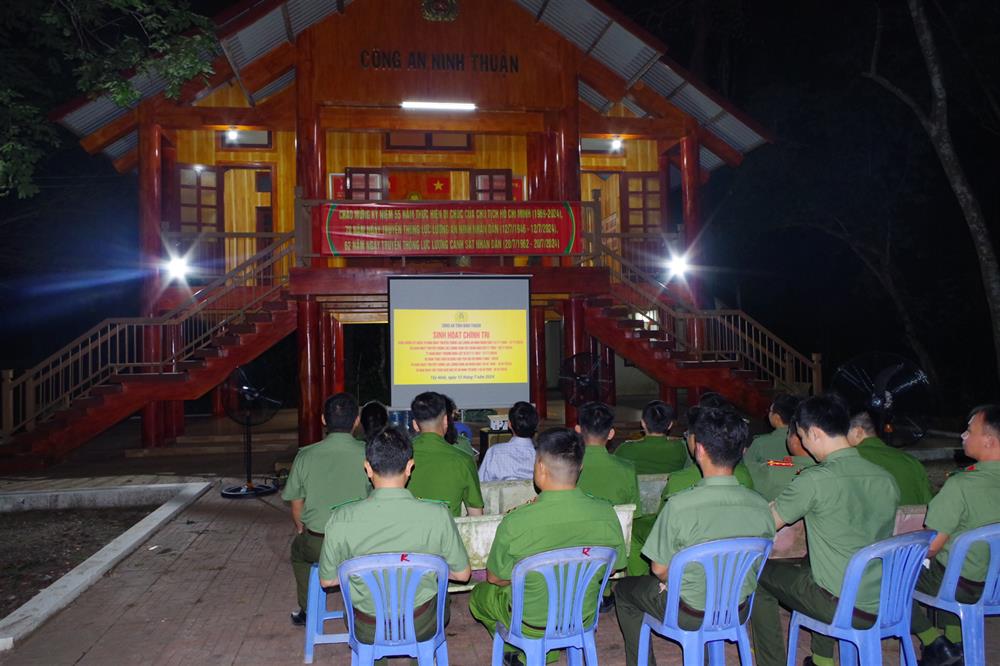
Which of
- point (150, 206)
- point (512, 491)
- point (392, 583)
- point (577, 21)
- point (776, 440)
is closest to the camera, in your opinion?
point (392, 583)

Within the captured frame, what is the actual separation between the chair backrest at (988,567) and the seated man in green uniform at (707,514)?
3.39ft

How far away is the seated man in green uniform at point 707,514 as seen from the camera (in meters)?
3.44

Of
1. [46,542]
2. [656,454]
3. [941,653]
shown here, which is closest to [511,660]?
[656,454]

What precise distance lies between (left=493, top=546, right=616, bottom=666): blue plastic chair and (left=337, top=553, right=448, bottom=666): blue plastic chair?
34cm

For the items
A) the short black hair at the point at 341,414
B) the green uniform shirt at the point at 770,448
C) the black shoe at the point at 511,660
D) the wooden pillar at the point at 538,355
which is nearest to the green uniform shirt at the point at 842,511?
the black shoe at the point at 511,660

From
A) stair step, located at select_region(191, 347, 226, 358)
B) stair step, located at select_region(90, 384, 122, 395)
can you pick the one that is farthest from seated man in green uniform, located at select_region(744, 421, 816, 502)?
stair step, located at select_region(90, 384, 122, 395)

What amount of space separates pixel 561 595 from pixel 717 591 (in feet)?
2.35

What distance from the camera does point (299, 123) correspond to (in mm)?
12547

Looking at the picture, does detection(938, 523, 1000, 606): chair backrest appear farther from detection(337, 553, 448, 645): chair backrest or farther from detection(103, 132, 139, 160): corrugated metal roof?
detection(103, 132, 139, 160): corrugated metal roof

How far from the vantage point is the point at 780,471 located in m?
4.79

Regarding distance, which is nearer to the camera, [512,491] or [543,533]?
[543,533]

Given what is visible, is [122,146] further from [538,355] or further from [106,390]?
[538,355]

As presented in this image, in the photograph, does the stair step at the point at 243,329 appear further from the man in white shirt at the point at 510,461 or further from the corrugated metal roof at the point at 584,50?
A: the man in white shirt at the point at 510,461

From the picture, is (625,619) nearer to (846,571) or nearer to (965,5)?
(846,571)
